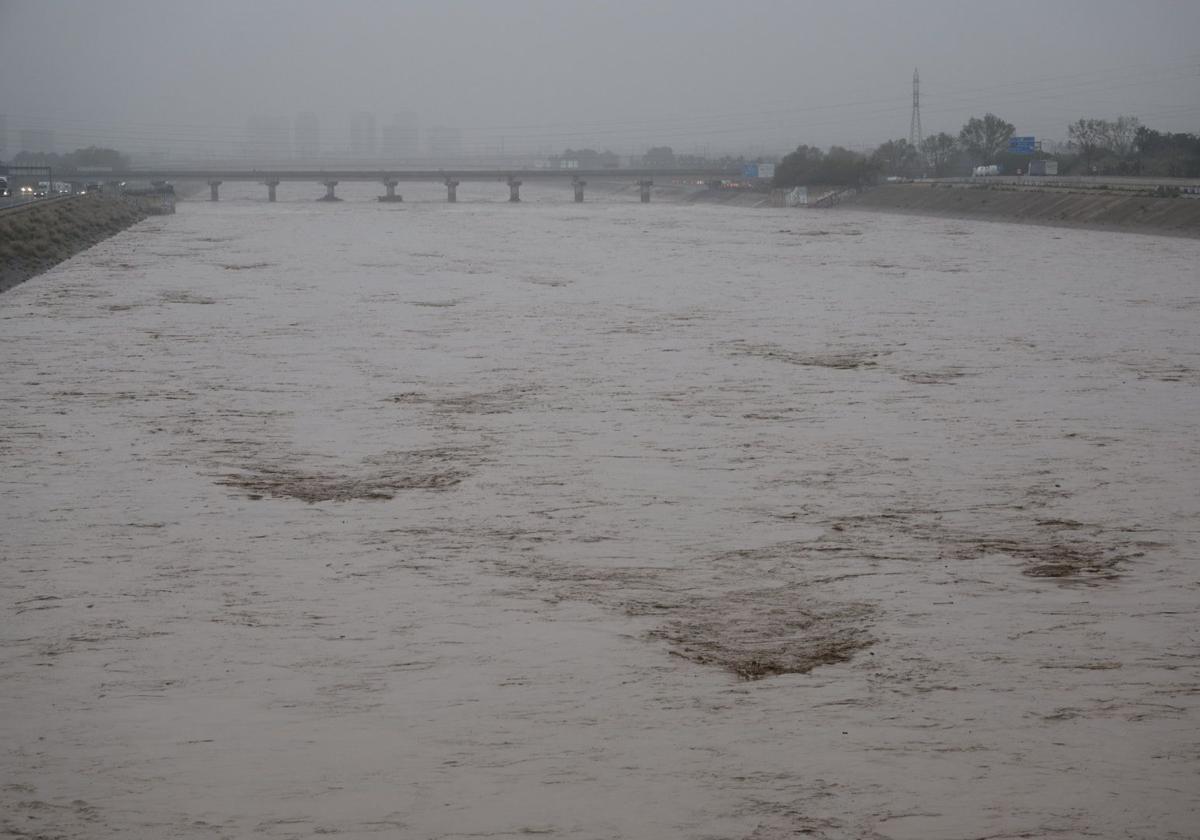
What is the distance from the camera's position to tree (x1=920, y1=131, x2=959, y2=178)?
10469cm

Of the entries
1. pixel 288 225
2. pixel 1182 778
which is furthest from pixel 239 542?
pixel 288 225

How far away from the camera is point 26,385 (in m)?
16.9

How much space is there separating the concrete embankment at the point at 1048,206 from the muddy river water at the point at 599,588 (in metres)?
29.4

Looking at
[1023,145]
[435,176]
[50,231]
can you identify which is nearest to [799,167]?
[1023,145]

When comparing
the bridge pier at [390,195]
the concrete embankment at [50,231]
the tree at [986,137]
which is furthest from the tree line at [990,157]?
the concrete embankment at [50,231]

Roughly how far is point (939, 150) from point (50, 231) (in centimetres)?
7807

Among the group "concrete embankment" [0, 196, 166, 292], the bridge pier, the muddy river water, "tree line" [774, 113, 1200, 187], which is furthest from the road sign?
the muddy river water

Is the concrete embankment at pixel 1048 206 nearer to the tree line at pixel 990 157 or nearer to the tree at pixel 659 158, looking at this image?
the tree line at pixel 990 157

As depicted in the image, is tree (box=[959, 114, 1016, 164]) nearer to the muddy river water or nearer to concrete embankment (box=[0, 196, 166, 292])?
concrete embankment (box=[0, 196, 166, 292])

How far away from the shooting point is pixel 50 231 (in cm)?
4000

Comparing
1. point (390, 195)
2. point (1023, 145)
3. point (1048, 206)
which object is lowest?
point (1048, 206)

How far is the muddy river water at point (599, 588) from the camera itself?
6.10 meters

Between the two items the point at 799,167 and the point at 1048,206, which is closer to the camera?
the point at 1048,206

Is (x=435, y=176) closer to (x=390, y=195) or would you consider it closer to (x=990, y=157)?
(x=390, y=195)
